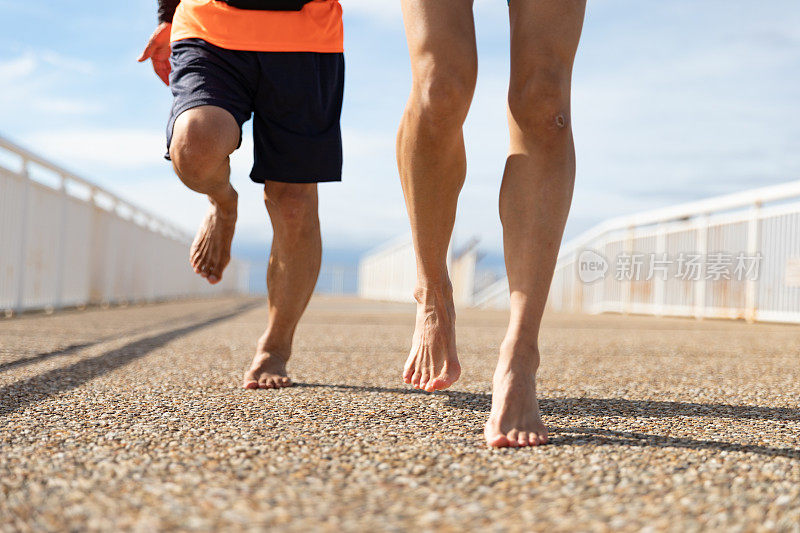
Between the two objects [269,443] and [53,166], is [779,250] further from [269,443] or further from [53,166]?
[269,443]

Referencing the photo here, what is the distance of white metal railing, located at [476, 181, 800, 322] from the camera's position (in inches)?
282

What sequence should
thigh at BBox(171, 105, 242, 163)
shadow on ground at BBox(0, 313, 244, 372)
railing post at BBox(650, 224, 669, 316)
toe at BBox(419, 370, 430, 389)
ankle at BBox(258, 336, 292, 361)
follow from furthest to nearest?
railing post at BBox(650, 224, 669, 316)
shadow on ground at BBox(0, 313, 244, 372)
ankle at BBox(258, 336, 292, 361)
thigh at BBox(171, 105, 242, 163)
toe at BBox(419, 370, 430, 389)

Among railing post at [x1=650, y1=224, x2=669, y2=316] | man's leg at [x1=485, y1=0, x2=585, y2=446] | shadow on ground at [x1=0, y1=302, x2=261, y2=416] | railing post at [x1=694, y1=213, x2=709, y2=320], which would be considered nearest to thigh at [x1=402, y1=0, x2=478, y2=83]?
man's leg at [x1=485, y1=0, x2=585, y2=446]

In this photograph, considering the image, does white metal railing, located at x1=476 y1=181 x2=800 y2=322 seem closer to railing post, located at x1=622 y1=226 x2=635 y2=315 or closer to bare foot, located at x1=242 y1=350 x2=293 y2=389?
railing post, located at x1=622 y1=226 x2=635 y2=315

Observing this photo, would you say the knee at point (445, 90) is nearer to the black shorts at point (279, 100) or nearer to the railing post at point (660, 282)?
the black shorts at point (279, 100)

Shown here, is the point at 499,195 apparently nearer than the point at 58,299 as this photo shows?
Yes

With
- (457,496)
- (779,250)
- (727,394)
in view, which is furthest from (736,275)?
(457,496)

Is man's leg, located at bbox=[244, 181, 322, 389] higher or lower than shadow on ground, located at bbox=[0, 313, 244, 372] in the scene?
higher

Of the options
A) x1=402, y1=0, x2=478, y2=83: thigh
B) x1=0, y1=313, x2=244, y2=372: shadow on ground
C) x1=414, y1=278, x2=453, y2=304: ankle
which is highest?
x1=402, y1=0, x2=478, y2=83: thigh

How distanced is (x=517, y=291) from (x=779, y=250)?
666 centimetres

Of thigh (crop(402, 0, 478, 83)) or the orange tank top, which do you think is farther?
the orange tank top

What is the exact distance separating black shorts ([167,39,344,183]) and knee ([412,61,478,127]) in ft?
2.12

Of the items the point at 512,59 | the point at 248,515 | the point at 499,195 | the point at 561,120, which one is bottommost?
the point at 248,515

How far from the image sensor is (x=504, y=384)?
1412 mm
